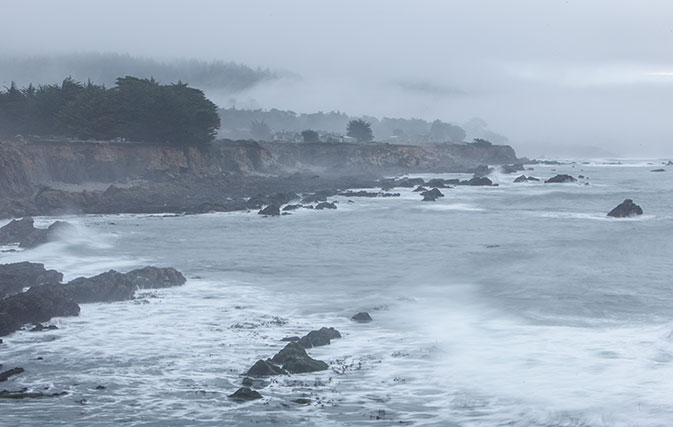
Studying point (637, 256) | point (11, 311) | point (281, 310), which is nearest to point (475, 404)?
point (281, 310)

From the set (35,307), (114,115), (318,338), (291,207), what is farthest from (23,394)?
(114,115)

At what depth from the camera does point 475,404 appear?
11539 millimetres

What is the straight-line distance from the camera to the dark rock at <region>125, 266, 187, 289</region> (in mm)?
20250

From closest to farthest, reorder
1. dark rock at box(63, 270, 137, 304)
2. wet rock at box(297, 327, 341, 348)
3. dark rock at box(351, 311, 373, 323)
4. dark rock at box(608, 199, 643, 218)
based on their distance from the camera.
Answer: wet rock at box(297, 327, 341, 348) → dark rock at box(351, 311, 373, 323) → dark rock at box(63, 270, 137, 304) → dark rock at box(608, 199, 643, 218)

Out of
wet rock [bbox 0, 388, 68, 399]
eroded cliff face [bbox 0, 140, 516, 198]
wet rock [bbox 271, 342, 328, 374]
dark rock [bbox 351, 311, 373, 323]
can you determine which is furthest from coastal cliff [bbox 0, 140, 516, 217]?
wet rock [bbox 271, 342, 328, 374]

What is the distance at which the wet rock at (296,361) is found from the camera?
12781 millimetres

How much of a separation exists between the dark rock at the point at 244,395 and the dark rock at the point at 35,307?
5.93 m

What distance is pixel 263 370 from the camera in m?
12.6

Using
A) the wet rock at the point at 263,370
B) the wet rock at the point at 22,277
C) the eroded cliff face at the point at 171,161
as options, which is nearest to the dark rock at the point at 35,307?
the wet rock at the point at 22,277

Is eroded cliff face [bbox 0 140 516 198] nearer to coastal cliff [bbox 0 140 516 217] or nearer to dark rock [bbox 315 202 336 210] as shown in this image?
coastal cliff [bbox 0 140 516 217]

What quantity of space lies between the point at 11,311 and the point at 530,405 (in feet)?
33.9

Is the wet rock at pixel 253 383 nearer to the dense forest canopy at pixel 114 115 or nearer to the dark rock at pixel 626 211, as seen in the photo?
the dark rock at pixel 626 211

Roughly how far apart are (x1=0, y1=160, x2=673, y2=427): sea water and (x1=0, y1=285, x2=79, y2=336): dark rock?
1.16 feet

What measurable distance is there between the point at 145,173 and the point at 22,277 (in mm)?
35744
